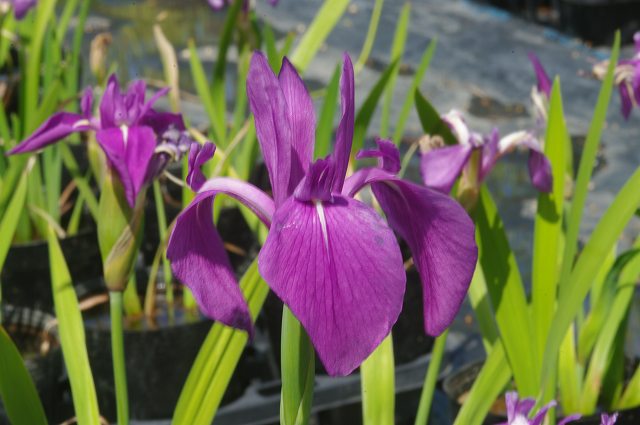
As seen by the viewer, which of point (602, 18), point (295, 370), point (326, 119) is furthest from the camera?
point (602, 18)

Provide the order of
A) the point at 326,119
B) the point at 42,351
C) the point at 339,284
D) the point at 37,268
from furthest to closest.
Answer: the point at 37,268 → the point at 42,351 → the point at 326,119 → the point at 339,284

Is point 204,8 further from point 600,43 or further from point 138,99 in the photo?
point 138,99

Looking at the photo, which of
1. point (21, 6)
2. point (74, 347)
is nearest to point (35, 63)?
point (21, 6)

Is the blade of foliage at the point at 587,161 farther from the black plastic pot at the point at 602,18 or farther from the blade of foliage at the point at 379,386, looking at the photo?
the black plastic pot at the point at 602,18

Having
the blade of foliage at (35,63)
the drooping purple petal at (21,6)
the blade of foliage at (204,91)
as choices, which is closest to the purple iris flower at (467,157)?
the blade of foliage at (204,91)

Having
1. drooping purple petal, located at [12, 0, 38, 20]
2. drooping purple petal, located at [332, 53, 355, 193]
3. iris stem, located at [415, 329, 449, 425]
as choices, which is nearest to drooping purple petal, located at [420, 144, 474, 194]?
iris stem, located at [415, 329, 449, 425]

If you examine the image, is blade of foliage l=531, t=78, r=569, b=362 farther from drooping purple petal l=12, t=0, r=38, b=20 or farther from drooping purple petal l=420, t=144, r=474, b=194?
drooping purple petal l=12, t=0, r=38, b=20

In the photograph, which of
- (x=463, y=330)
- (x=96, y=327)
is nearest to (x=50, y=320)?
(x=96, y=327)

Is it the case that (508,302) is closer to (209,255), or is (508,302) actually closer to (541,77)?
(541,77)
